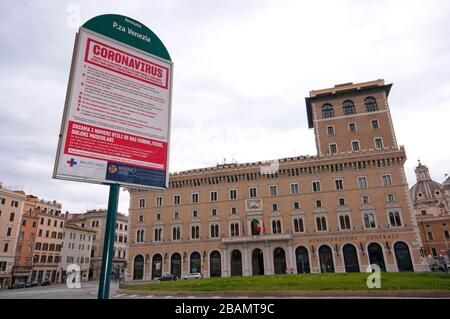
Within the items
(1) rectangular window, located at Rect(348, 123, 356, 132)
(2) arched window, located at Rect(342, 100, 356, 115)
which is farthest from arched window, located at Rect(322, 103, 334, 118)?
(1) rectangular window, located at Rect(348, 123, 356, 132)

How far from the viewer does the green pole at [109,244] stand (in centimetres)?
467

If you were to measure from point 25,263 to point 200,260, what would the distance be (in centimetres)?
3070

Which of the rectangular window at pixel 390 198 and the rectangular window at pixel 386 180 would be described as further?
the rectangular window at pixel 386 180

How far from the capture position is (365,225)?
134 ft

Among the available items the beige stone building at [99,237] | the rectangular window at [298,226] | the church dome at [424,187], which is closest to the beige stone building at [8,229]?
the beige stone building at [99,237]

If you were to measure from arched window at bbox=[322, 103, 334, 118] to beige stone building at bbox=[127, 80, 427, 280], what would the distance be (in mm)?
205

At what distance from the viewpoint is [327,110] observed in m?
49.4

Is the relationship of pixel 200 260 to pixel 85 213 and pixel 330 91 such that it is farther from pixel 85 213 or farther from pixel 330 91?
pixel 85 213

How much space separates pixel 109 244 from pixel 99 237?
6833 cm

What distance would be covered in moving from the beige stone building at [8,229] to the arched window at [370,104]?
58365 millimetres

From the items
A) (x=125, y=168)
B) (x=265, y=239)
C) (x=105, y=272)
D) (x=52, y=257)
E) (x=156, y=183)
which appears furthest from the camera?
(x=52, y=257)

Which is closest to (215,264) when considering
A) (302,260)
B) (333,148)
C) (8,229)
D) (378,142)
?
(302,260)

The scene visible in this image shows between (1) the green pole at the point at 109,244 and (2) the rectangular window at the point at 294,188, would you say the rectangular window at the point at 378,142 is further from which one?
(1) the green pole at the point at 109,244

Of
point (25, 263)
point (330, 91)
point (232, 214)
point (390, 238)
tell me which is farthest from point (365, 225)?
point (25, 263)
